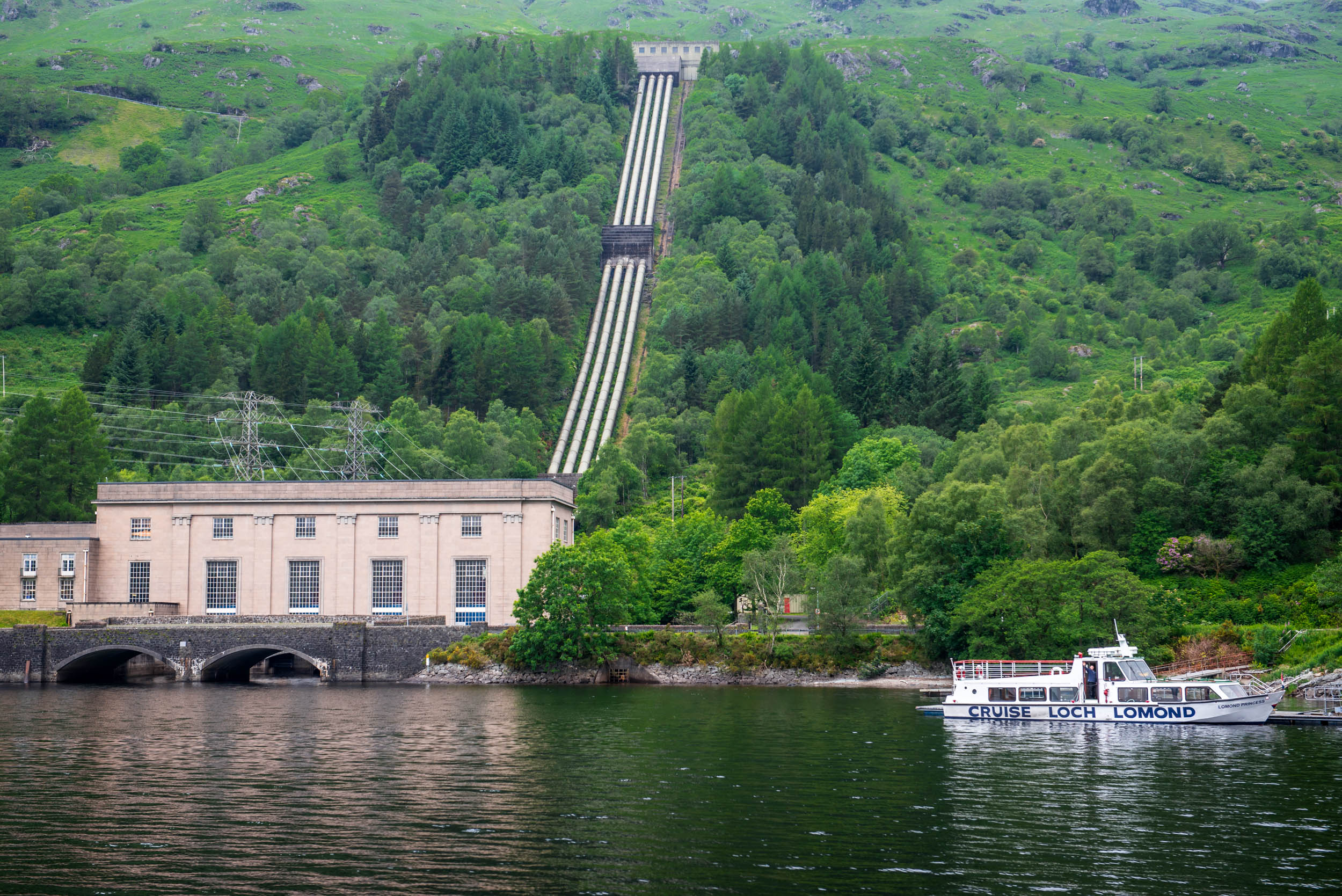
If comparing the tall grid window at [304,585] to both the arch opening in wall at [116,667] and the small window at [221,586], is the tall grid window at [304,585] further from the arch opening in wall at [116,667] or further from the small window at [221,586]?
the arch opening in wall at [116,667]

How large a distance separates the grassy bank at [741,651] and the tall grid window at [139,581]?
90.6 ft

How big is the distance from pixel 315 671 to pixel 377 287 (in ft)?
340

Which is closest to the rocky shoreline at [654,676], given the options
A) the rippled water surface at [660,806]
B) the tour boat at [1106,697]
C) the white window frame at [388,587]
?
the white window frame at [388,587]

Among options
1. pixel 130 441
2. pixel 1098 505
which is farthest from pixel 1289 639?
pixel 130 441

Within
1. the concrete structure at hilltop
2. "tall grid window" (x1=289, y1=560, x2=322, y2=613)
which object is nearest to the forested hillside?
the concrete structure at hilltop

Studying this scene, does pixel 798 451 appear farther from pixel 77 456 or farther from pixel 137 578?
pixel 77 456

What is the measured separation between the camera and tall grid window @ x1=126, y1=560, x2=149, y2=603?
104312 mm

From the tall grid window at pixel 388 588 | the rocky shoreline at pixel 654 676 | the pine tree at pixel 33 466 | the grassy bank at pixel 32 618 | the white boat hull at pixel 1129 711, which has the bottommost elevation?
the white boat hull at pixel 1129 711

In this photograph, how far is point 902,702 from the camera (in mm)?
72312

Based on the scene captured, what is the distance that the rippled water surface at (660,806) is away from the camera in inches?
1192

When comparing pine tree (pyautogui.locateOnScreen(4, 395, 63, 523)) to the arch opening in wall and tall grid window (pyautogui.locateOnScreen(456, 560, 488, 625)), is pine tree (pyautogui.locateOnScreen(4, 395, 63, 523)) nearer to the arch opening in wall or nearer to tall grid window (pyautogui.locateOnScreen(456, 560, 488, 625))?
the arch opening in wall

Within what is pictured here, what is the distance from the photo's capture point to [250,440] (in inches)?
4515

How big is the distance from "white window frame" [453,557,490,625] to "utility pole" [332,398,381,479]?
16321 millimetres

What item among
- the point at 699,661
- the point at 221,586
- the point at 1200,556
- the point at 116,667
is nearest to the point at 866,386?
the point at 699,661
